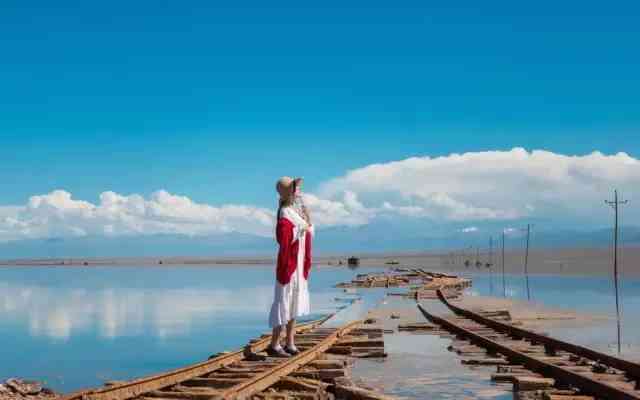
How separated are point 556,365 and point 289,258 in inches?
155

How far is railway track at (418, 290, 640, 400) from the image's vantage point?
894 cm

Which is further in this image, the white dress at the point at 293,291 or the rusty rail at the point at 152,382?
the white dress at the point at 293,291

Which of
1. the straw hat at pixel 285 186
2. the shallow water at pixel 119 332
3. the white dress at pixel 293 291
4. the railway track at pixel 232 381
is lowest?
the shallow water at pixel 119 332

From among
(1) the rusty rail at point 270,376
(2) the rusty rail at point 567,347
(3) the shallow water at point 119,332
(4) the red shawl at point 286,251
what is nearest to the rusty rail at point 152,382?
(1) the rusty rail at point 270,376

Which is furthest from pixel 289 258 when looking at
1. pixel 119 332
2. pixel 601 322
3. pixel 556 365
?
pixel 119 332

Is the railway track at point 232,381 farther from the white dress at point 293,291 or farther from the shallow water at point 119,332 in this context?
the shallow water at point 119,332

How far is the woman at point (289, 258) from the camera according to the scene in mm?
11742

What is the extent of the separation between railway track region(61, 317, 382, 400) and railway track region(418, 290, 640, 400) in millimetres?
2490

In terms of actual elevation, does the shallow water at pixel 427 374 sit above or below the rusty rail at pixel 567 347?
below

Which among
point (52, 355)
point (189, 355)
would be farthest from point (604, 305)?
point (52, 355)

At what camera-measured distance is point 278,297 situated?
466 inches

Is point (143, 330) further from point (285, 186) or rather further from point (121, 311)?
point (285, 186)

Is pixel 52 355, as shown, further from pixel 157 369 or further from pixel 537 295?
pixel 537 295

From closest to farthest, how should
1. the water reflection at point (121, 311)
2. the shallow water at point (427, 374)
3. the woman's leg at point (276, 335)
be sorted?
the shallow water at point (427, 374) → the woman's leg at point (276, 335) → the water reflection at point (121, 311)
